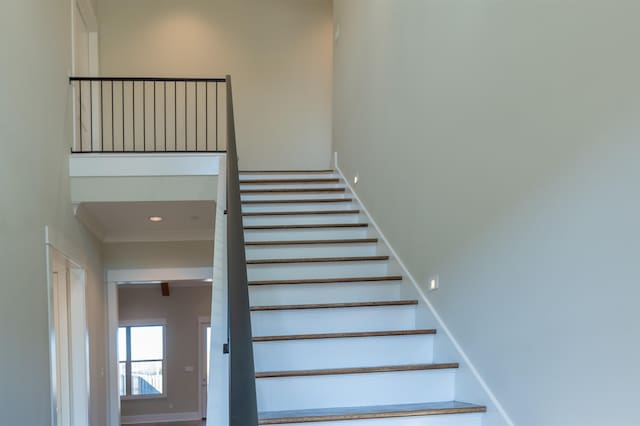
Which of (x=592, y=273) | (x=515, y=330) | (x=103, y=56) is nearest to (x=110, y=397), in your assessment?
(x=103, y=56)

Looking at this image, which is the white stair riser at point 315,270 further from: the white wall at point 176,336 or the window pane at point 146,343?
the window pane at point 146,343

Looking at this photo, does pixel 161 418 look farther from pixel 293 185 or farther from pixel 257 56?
pixel 293 185

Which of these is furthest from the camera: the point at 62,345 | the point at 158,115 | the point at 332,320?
the point at 158,115

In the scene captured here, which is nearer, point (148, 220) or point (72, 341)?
point (72, 341)

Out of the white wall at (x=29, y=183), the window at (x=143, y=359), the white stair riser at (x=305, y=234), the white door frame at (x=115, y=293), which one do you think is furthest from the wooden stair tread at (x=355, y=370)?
the window at (x=143, y=359)

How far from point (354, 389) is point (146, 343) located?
9.93m

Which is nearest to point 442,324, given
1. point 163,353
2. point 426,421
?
point 426,421

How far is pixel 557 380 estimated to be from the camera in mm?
2041

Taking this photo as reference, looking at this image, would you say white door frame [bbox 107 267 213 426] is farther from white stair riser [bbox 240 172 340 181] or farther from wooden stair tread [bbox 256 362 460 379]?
wooden stair tread [bbox 256 362 460 379]

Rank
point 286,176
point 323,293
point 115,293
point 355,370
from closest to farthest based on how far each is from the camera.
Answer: point 355,370 < point 323,293 < point 286,176 < point 115,293

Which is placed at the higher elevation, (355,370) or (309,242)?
(309,242)

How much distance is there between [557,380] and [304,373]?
1.17 metres

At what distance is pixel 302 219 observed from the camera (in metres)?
4.74

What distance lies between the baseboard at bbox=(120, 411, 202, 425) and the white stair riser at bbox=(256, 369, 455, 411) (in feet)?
32.2
